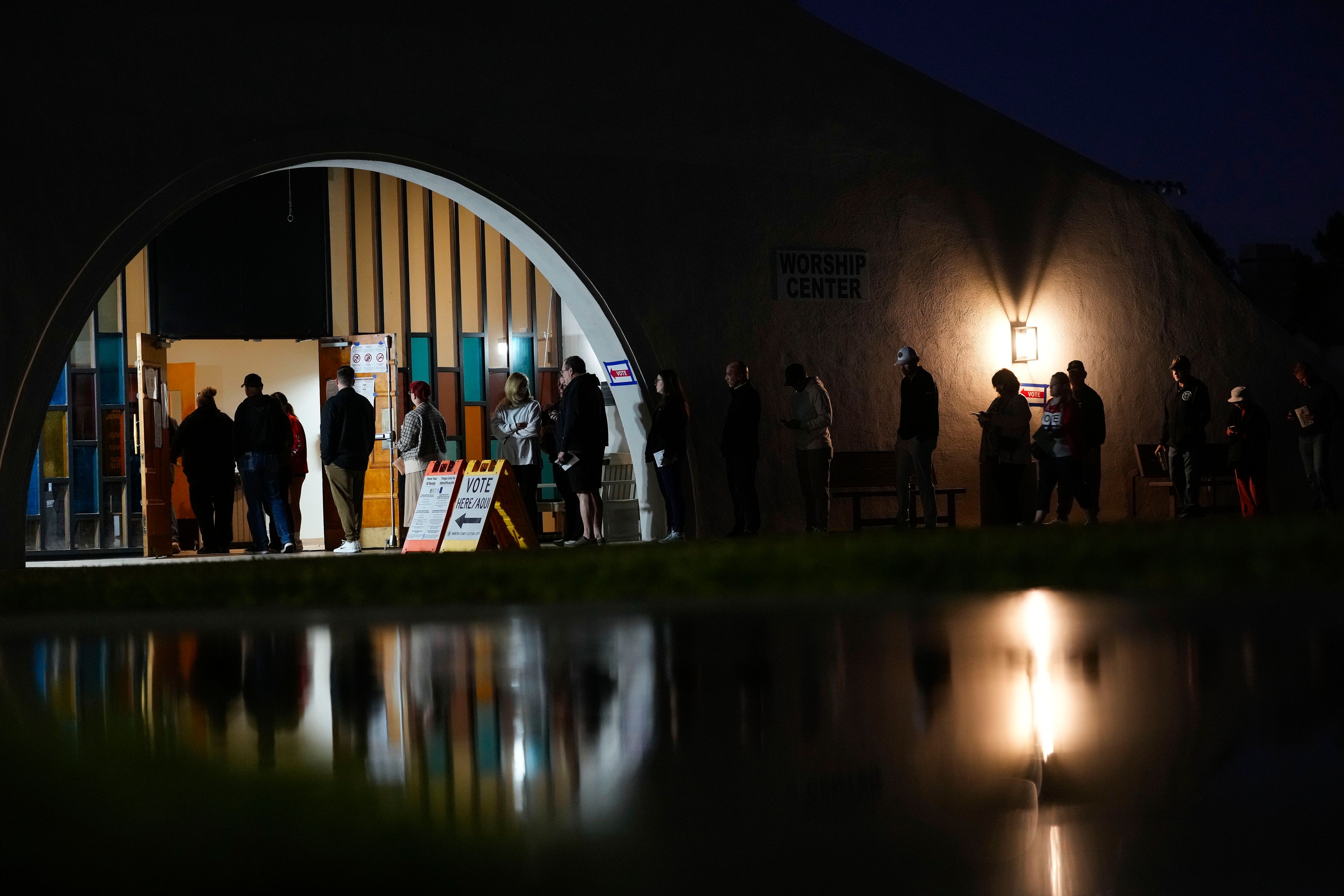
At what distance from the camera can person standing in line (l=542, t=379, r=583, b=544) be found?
1355 centimetres

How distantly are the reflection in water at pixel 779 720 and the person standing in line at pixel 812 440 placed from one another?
5359 mm

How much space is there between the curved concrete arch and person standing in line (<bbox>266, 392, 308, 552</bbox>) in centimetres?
256

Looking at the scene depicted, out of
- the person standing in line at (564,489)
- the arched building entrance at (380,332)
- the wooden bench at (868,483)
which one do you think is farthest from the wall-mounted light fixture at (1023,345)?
the person standing in line at (564,489)

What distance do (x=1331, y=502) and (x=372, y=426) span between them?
366 inches

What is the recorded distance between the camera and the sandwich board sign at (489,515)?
37.4 feet

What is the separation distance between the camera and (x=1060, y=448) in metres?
12.8

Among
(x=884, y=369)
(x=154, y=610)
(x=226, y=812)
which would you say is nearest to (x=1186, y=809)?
(x=226, y=812)

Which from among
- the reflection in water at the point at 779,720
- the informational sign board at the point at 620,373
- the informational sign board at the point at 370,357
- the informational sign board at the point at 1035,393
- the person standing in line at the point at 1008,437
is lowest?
the reflection in water at the point at 779,720

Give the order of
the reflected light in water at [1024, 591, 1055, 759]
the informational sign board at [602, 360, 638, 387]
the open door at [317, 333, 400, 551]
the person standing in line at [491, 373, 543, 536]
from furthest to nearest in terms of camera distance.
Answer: the open door at [317, 333, 400, 551] → the informational sign board at [602, 360, 638, 387] → the person standing in line at [491, 373, 543, 536] → the reflected light in water at [1024, 591, 1055, 759]

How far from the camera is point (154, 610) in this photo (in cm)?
875

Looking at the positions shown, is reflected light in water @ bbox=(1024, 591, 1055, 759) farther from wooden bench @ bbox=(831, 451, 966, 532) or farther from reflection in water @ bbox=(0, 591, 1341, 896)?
wooden bench @ bbox=(831, 451, 966, 532)

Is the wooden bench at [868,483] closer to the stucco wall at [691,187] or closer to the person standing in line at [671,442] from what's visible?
the stucco wall at [691,187]

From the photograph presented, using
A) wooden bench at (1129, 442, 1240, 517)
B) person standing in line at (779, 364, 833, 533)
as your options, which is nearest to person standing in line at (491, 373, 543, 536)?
person standing in line at (779, 364, 833, 533)

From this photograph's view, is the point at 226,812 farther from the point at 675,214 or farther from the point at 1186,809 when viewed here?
the point at 675,214
